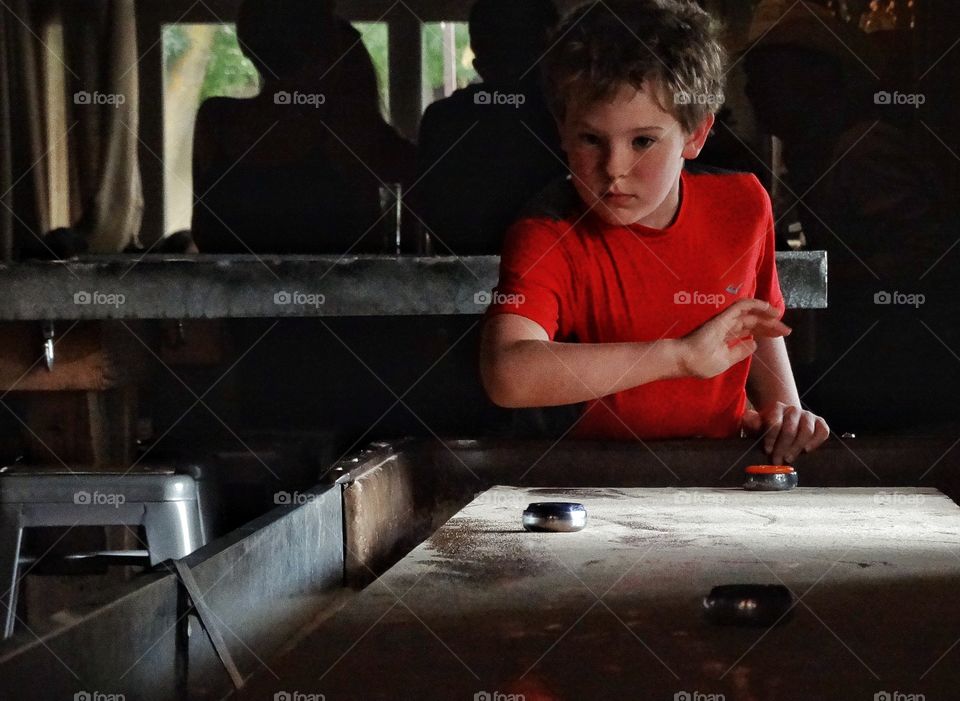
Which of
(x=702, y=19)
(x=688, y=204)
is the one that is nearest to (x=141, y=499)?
(x=688, y=204)

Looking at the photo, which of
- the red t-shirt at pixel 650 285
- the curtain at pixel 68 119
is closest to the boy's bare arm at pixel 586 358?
the red t-shirt at pixel 650 285

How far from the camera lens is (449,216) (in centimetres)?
269

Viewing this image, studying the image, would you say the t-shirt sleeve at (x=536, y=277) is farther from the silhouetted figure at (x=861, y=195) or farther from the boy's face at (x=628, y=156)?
the silhouetted figure at (x=861, y=195)

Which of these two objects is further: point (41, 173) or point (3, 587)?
point (41, 173)

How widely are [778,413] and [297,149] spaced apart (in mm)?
1328

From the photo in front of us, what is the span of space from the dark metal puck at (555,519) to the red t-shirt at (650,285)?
773mm

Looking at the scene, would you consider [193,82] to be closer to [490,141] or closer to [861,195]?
[490,141]

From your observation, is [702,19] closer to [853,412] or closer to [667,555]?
[853,412]

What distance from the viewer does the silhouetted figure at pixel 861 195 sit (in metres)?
2.62

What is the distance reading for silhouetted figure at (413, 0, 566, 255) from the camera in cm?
266

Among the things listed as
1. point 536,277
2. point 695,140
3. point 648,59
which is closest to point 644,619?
point 536,277

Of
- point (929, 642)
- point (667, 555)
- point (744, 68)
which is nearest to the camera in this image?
point (929, 642)

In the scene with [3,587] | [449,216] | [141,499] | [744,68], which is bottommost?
[3,587]

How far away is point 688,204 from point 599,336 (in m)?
0.32
